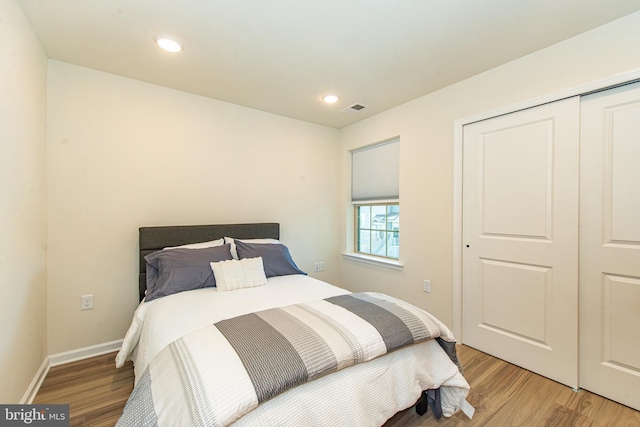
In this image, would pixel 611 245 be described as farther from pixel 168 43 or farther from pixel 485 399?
pixel 168 43

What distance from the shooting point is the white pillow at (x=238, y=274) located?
7.06 feet

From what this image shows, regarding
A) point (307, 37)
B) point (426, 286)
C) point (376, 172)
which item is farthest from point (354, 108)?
point (426, 286)

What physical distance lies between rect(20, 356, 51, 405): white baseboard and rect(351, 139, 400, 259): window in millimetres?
3183

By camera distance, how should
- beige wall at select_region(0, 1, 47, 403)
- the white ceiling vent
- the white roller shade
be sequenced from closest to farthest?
1. beige wall at select_region(0, 1, 47, 403)
2. the white ceiling vent
3. the white roller shade

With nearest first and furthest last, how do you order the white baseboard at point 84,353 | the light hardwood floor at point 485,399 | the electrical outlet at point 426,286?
the light hardwood floor at point 485,399
the white baseboard at point 84,353
the electrical outlet at point 426,286

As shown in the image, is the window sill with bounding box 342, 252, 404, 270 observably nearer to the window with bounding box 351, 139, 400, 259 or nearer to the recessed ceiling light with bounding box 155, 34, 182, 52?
the window with bounding box 351, 139, 400, 259

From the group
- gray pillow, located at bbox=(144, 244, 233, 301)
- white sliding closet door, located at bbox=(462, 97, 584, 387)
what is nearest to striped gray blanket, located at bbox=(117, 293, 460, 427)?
gray pillow, located at bbox=(144, 244, 233, 301)

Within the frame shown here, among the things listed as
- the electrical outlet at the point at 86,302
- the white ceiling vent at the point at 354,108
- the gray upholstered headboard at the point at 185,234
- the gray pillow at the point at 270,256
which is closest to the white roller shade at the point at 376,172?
the white ceiling vent at the point at 354,108

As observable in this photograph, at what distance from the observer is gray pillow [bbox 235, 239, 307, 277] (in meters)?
2.53

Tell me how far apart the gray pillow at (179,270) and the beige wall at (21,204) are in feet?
2.21

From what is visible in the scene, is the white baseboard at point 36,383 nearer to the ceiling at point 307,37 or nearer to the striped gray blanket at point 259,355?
the striped gray blanket at point 259,355

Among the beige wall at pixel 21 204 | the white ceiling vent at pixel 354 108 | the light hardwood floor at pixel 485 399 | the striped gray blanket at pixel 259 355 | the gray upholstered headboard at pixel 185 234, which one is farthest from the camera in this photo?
the white ceiling vent at pixel 354 108

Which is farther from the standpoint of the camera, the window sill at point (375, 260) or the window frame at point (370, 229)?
the window frame at point (370, 229)

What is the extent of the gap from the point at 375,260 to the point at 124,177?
8.85 feet
